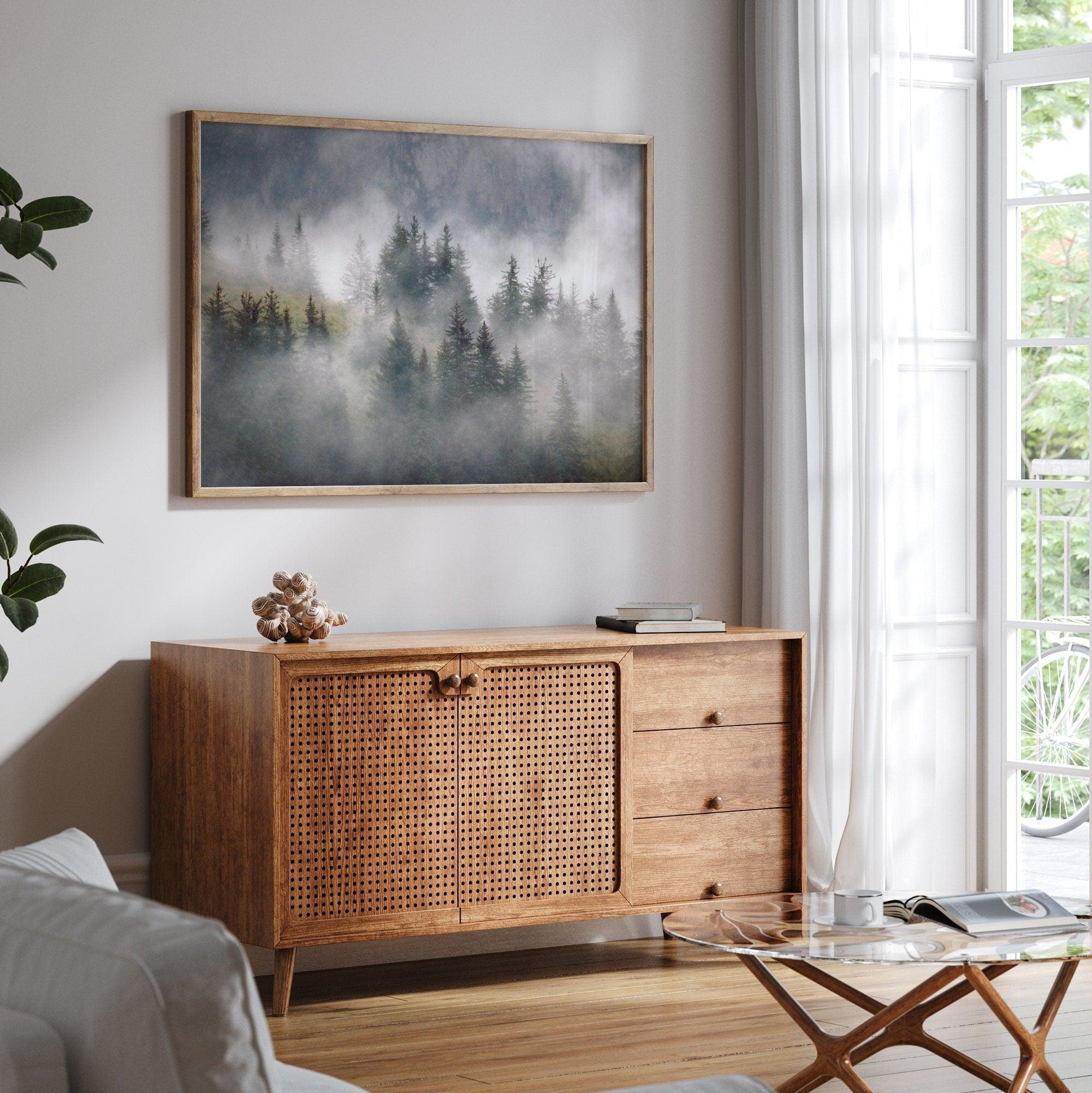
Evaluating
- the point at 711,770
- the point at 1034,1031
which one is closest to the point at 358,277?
the point at 711,770

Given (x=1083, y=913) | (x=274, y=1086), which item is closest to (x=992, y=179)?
(x=1083, y=913)

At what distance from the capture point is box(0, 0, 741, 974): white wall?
12.8 ft

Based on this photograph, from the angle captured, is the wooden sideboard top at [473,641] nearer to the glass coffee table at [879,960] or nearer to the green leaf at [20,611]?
the green leaf at [20,611]

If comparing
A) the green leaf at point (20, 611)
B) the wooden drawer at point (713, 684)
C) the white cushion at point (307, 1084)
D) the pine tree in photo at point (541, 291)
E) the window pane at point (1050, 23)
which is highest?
the window pane at point (1050, 23)

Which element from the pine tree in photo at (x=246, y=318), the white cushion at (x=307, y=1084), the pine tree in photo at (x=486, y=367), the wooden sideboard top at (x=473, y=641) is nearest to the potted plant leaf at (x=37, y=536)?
the wooden sideboard top at (x=473, y=641)

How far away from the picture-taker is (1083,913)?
2.92 meters

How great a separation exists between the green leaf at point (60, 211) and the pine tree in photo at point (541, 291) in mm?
1445

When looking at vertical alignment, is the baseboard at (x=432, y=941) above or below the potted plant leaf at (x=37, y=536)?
below

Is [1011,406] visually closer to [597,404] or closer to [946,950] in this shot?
[597,404]

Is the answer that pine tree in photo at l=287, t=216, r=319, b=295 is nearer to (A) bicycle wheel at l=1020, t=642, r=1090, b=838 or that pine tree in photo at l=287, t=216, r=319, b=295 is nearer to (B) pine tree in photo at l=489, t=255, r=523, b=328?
(B) pine tree in photo at l=489, t=255, r=523, b=328

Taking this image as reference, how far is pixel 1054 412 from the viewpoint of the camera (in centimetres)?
452

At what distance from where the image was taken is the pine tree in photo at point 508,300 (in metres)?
4.38

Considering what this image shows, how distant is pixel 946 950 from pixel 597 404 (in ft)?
7.14

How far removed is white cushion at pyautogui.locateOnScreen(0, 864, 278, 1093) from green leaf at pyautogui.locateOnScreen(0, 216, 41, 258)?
2108 mm
